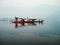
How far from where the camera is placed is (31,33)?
251 cm

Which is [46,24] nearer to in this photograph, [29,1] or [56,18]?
[56,18]

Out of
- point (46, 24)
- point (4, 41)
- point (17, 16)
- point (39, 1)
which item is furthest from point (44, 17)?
point (4, 41)

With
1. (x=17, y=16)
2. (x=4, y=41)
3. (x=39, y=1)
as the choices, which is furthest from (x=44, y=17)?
(x=4, y=41)

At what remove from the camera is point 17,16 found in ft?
8.39

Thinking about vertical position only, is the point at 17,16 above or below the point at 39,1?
below

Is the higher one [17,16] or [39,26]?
[17,16]

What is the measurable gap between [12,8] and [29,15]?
1.05 ft

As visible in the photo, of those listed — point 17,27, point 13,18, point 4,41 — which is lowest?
point 4,41

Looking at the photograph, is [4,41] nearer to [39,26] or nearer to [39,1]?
[39,26]

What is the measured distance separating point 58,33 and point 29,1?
740 mm

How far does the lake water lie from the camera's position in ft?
8.18

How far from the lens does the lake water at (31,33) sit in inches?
98.2

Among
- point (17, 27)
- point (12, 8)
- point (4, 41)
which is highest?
point (12, 8)

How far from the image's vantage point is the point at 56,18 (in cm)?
255
